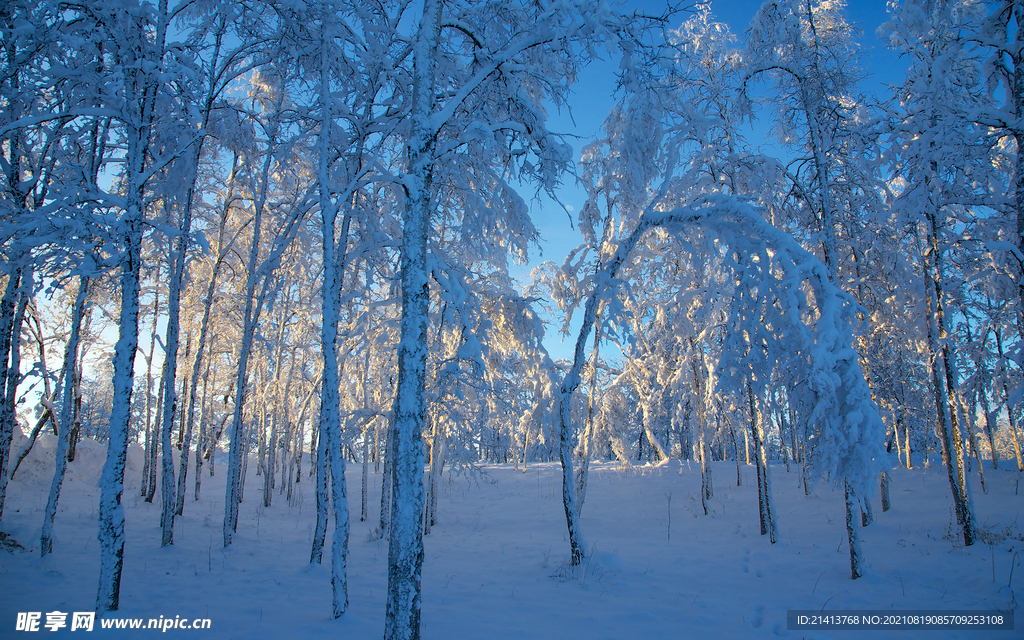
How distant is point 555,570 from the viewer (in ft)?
27.1

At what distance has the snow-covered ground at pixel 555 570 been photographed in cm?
568

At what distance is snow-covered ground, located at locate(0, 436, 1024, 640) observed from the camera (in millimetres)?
5676

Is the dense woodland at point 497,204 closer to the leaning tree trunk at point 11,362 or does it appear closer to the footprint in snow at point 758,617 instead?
the leaning tree trunk at point 11,362

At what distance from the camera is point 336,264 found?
25.9 ft

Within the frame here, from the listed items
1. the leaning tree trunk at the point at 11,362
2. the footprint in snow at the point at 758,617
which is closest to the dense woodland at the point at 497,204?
the leaning tree trunk at the point at 11,362

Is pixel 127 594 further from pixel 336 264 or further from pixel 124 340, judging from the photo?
pixel 336 264

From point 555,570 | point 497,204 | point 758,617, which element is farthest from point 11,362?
point 758,617

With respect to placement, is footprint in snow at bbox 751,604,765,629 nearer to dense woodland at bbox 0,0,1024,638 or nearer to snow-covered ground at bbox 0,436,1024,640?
snow-covered ground at bbox 0,436,1024,640

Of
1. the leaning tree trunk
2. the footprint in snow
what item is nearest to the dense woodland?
the leaning tree trunk

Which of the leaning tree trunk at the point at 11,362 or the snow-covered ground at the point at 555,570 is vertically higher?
the leaning tree trunk at the point at 11,362

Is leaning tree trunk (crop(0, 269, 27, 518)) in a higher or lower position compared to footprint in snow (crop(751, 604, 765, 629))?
higher

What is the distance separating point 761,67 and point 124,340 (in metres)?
12.3

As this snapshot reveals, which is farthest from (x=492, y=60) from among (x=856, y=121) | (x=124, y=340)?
Answer: (x=856, y=121)

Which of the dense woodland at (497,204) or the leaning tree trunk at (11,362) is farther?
the leaning tree trunk at (11,362)
